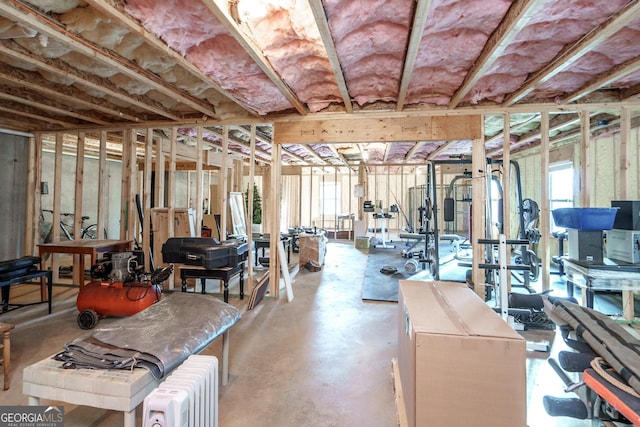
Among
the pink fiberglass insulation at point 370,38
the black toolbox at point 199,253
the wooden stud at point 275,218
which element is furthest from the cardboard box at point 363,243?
the pink fiberglass insulation at point 370,38

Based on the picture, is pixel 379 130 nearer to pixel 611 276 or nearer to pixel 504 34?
pixel 504 34

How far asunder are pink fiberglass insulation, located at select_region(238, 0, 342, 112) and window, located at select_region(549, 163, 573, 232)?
17.3 ft

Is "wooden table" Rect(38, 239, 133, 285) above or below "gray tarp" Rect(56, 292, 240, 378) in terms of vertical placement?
above

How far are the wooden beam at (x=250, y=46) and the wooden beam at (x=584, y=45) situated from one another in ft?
8.25

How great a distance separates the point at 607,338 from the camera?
1.42 m

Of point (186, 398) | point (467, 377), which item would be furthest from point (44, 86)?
point (467, 377)

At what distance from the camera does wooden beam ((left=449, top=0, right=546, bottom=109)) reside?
5.94 feet

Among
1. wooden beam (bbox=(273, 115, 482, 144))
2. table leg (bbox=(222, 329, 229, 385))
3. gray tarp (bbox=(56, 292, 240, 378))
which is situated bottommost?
table leg (bbox=(222, 329, 229, 385))

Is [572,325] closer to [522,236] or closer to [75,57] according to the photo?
→ [522,236]

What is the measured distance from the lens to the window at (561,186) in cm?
571

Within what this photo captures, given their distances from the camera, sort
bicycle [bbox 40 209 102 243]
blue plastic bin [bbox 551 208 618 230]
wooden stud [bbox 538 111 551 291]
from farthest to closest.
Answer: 1. bicycle [bbox 40 209 102 243]
2. wooden stud [bbox 538 111 551 291]
3. blue plastic bin [bbox 551 208 618 230]

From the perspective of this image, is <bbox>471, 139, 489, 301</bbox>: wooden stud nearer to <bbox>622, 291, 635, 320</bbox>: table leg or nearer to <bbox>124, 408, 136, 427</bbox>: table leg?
<bbox>622, 291, 635, 320</bbox>: table leg

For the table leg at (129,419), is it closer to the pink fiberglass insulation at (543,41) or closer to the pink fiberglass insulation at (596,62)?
the pink fiberglass insulation at (543,41)

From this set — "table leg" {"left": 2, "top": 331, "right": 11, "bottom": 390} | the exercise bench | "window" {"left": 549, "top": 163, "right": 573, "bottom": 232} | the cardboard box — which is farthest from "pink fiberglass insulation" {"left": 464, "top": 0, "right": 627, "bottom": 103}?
the cardboard box
